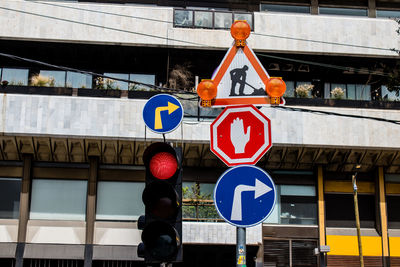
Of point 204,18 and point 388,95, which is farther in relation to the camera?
point 388,95

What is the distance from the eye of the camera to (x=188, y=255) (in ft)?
75.7

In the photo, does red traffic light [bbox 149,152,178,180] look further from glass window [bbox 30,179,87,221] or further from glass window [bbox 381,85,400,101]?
glass window [bbox 381,85,400,101]

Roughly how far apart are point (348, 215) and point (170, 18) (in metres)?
11.3

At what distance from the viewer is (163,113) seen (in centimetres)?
566

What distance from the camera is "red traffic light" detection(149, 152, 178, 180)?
5141 millimetres

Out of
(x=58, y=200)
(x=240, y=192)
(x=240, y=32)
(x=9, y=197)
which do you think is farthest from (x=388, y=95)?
(x=240, y=192)

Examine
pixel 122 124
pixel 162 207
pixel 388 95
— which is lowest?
pixel 162 207

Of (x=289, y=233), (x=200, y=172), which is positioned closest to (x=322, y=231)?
(x=289, y=233)

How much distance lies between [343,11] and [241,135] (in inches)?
920

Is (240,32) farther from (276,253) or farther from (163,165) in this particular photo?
(276,253)

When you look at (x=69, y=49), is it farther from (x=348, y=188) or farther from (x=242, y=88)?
(x=242, y=88)

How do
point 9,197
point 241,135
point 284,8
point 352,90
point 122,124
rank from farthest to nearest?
point 284,8, point 352,90, point 9,197, point 122,124, point 241,135

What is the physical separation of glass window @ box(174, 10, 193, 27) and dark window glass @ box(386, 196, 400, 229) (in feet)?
37.5

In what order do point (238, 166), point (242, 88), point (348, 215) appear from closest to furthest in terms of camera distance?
point (238, 166), point (242, 88), point (348, 215)
